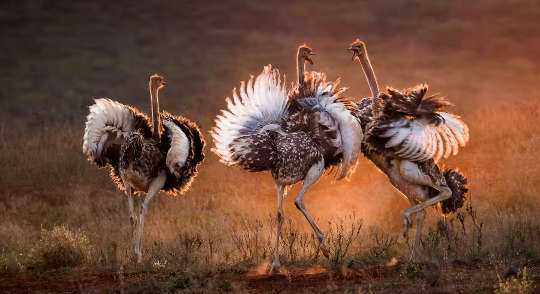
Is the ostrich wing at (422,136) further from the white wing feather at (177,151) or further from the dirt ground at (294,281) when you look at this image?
the white wing feather at (177,151)

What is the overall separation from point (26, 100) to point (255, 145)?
20.7 metres

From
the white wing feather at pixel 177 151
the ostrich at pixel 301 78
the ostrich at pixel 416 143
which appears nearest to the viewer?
the ostrich at pixel 416 143

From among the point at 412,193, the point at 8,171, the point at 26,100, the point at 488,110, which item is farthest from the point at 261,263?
the point at 26,100

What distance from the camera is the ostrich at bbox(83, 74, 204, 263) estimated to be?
417 inches

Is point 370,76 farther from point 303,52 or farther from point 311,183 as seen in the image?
point 311,183

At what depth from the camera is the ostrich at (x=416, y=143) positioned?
31.6 ft

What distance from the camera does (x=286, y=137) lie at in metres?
9.87

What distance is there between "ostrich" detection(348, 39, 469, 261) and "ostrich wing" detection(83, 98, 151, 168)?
301 centimetres

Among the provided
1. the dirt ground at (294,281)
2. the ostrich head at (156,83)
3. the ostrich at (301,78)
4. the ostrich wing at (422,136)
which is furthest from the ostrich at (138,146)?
the ostrich wing at (422,136)

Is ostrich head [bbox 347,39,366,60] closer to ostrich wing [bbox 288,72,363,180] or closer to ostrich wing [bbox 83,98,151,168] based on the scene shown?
ostrich wing [bbox 288,72,363,180]

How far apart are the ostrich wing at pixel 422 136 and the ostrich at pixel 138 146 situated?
107 inches

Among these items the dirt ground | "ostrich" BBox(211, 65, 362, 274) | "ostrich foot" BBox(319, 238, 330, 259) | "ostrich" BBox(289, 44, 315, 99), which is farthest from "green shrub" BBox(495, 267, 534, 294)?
"ostrich" BBox(289, 44, 315, 99)

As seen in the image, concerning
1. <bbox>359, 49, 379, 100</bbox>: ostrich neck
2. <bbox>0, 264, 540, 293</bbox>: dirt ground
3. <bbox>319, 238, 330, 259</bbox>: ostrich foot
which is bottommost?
<bbox>0, 264, 540, 293</bbox>: dirt ground

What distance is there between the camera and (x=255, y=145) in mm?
9805
